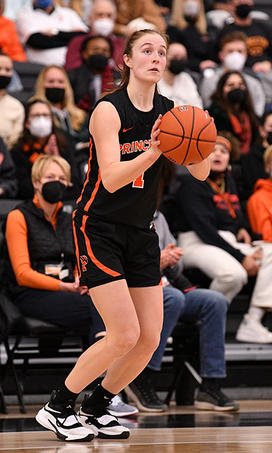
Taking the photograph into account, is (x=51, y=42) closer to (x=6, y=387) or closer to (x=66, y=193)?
(x=66, y=193)

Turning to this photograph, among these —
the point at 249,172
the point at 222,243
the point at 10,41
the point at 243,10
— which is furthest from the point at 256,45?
the point at 222,243

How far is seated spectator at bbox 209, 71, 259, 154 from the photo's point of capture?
24.9 ft

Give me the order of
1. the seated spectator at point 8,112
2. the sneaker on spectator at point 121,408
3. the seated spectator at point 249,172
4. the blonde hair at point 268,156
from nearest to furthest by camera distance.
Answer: the sneaker on spectator at point 121,408 → the blonde hair at point 268,156 → the seated spectator at point 8,112 → the seated spectator at point 249,172

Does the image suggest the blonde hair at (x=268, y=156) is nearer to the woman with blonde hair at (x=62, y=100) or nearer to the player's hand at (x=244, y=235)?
the player's hand at (x=244, y=235)

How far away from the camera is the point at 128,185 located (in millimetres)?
3709

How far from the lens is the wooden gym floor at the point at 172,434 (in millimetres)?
3604

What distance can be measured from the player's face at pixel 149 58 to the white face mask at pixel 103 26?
508 cm

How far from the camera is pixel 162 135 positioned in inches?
132

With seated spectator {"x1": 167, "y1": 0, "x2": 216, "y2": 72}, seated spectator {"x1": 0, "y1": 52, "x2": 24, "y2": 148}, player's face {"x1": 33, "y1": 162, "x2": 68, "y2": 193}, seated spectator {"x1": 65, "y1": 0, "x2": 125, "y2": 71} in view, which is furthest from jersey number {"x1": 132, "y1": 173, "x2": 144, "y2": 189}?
seated spectator {"x1": 167, "y1": 0, "x2": 216, "y2": 72}

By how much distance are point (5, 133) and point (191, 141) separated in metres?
3.82

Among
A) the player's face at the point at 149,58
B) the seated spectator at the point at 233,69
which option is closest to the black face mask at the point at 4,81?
the seated spectator at the point at 233,69

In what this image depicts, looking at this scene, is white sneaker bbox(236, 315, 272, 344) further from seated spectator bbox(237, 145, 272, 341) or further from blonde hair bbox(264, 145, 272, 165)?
blonde hair bbox(264, 145, 272, 165)

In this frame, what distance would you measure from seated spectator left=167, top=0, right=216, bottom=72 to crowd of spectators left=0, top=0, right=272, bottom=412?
0.04ft

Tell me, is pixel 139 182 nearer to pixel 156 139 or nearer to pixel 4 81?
pixel 156 139
